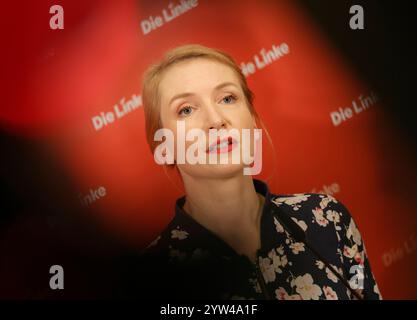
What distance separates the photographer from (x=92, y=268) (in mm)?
1527

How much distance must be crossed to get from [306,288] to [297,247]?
119 mm

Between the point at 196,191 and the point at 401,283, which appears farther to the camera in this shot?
the point at 401,283

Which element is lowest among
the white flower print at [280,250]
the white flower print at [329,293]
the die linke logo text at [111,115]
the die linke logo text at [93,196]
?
the white flower print at [329,293]

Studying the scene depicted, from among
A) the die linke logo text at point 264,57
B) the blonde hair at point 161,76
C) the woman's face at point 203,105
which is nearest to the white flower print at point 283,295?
the woman's face at point 203,105

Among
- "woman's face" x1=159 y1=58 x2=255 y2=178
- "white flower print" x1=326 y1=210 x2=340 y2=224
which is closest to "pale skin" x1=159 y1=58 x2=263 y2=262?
"woman's face" x1=159 y1=58 x2=255 y2=178

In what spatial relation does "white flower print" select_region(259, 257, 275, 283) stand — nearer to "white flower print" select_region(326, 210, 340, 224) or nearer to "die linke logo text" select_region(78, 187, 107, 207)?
"white flower print" select_region(326, 210, 340, 224)

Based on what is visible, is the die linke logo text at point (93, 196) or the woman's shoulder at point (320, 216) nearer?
the woman's shoulder at point (320, 216)

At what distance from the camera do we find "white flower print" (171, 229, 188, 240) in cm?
142

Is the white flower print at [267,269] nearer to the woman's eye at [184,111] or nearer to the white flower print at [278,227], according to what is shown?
the white flower print at [278,227]

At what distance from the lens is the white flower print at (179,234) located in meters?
1.42

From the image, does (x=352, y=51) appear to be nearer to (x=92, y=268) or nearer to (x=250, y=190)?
(x=250, y=190)

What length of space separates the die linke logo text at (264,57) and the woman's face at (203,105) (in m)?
0.12

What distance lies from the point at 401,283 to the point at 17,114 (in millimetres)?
1359

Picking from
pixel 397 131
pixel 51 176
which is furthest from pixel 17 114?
pixel 397 131
